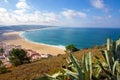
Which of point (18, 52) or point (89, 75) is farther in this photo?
point (18, 52)

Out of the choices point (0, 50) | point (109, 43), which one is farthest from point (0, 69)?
point (0, 50)

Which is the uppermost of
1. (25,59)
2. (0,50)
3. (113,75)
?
(113,75)

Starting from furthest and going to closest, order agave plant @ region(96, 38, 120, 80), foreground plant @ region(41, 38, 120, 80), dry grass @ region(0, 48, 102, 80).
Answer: dry grass @ region(0, 48, 102, 80) → agave plant @ region(96, 38, 120, 80) → foreground plant @ region(41, 38, 120, 80)

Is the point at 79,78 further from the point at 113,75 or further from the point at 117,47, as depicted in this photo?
the point at 117,47

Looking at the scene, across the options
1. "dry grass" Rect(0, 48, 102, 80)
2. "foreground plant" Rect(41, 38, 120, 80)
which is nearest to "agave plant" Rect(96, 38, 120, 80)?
"foreground plant" Rect(41, 38, 120, 80)

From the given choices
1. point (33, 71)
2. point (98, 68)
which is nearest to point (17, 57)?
point (33, 71)

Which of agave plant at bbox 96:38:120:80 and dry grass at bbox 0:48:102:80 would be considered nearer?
agave plant at bbox 96:38:120:80

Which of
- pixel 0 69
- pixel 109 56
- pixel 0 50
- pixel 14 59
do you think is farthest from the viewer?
pixel 0 50

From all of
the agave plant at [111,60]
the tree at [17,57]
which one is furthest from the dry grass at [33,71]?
the tree at [17,57]

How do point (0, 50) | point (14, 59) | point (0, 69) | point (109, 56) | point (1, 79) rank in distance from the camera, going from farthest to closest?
point (0, 50)
point (14, 59)
point (0, 69)
point (1, 79)
point (109, 56)

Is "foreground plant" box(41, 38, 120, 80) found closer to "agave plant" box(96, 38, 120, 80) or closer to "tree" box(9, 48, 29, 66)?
"agave plant" box(96, 38, 120, 80)

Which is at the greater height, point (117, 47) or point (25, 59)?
point (117, 47)
